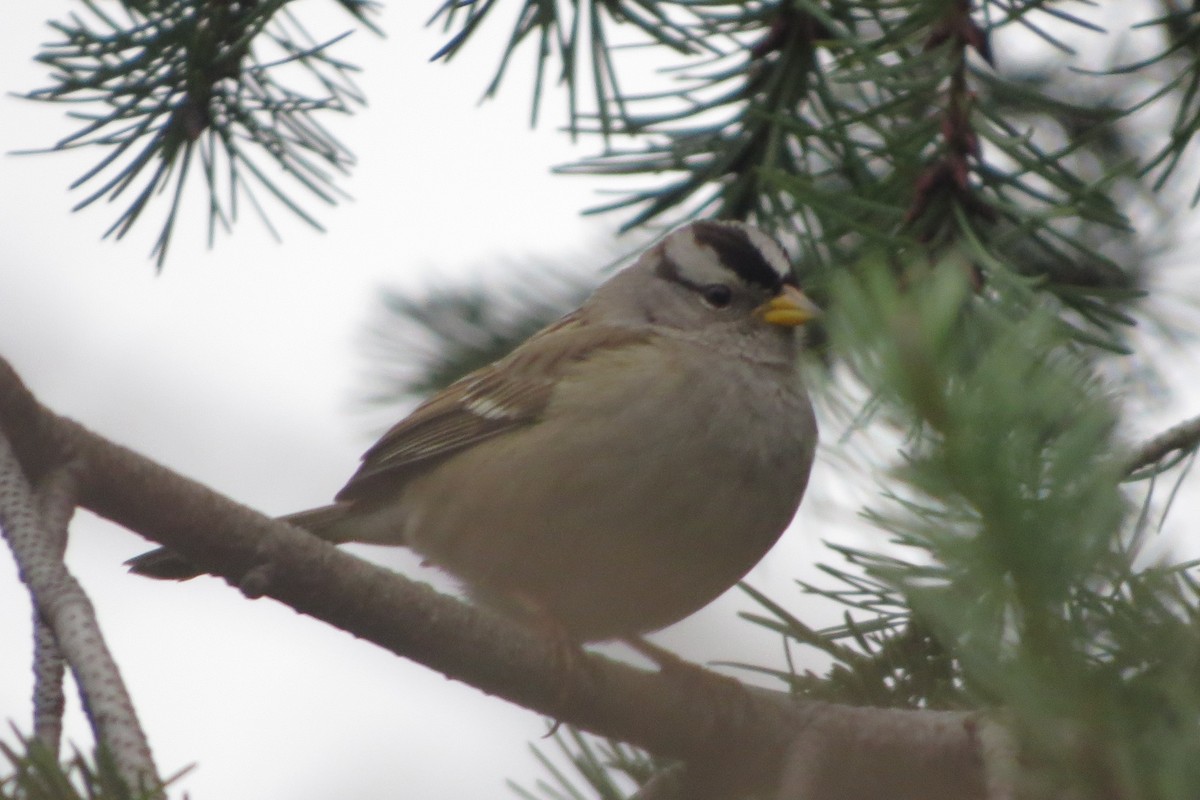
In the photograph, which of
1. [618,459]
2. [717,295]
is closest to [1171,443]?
[618,459]

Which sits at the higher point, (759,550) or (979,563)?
(759,550)

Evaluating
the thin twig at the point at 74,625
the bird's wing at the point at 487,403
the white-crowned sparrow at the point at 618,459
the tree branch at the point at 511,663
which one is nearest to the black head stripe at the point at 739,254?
the white-crowned sparrow at the point at 618,459

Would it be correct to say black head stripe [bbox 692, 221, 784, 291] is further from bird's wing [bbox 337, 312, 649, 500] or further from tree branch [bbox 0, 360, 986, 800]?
tree branch [bbox 0, 360, 986, 800]

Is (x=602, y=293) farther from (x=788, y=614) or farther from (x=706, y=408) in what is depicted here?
(x=788, y=614)

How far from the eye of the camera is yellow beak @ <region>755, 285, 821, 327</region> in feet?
7.32

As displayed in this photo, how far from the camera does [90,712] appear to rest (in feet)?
3.01

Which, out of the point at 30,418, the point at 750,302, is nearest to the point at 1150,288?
the point at 750,302

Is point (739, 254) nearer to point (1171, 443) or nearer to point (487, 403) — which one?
point (487, 403)

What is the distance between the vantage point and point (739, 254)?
225 centimetres

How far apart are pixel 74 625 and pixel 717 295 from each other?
5.43ft

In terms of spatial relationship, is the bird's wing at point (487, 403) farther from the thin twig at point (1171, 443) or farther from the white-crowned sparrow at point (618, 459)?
the thin twig at point (1171, 443)

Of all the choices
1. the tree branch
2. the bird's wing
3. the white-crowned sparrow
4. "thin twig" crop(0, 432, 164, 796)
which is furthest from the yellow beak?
"thin twig" crop(0, 432, 164, 796)

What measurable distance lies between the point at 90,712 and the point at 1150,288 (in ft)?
6.54

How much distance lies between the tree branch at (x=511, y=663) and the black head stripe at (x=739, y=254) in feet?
2.28
